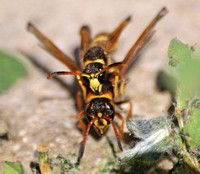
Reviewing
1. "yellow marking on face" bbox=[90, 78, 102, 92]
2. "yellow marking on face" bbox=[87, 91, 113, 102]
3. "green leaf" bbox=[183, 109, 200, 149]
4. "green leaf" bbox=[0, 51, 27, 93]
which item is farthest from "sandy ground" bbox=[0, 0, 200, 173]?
"yellow marking on face" bbox=[90, 78, 102, 92]

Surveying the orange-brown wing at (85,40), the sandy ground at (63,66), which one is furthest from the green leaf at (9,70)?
the orange-brown wing at (85,40)

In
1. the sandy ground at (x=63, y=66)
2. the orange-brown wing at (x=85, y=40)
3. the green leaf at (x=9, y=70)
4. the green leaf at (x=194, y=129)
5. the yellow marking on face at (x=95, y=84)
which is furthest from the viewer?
the green leaf at (x=9, y=70)

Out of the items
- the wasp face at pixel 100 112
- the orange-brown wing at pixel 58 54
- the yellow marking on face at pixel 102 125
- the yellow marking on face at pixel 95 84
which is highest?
Answer: the orange-brown wing at pixel 58 54

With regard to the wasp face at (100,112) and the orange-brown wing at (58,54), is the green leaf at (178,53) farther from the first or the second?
the orange-brown wing at (58,54)

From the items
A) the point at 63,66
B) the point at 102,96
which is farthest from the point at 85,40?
the point at 102,96

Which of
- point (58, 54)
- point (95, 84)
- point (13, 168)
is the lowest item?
point (13, 168)

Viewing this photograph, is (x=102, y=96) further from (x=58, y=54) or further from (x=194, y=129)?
(x=194, y=129)
